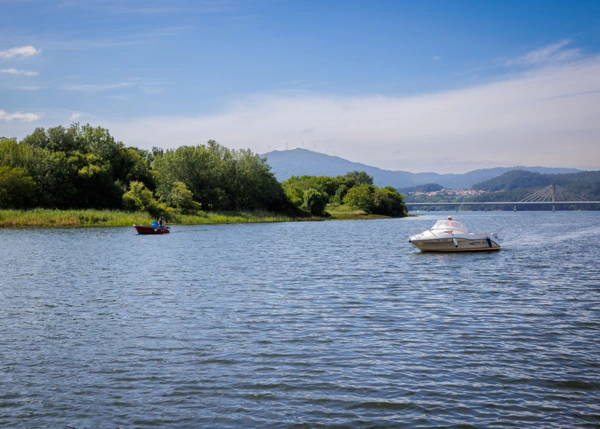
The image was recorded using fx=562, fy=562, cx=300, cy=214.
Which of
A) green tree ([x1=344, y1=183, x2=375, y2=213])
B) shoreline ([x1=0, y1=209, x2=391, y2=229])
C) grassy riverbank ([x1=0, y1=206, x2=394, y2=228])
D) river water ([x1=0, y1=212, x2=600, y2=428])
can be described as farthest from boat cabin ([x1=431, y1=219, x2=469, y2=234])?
green tree ([x1=344, y1=183, x2=375, y2=213])

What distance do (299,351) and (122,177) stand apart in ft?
352

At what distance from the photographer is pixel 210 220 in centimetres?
11838

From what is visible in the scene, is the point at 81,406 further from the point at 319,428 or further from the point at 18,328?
the point at 18,328

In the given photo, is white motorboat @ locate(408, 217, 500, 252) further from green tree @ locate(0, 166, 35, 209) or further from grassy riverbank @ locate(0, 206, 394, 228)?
green tree @ locate(0, 166, 35, 209)

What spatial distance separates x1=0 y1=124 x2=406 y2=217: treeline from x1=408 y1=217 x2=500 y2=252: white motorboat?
6809 centimetres

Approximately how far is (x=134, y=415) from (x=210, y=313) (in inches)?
405

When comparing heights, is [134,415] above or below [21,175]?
below

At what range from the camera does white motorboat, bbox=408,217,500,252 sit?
48.4 meters

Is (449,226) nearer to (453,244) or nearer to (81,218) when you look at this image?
(453,244)

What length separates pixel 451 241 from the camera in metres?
48.6

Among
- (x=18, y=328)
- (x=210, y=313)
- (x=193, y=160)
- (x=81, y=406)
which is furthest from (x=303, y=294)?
(x=193, y=160)

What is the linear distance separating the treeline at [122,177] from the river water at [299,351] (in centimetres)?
7233

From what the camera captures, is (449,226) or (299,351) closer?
(299,351)

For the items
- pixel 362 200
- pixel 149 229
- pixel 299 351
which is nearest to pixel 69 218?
pixel 149 229
